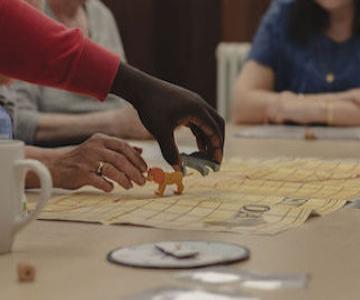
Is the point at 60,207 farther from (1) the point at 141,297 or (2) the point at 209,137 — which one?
(1) the point at 141,297

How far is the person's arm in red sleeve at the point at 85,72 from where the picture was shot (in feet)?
4.21

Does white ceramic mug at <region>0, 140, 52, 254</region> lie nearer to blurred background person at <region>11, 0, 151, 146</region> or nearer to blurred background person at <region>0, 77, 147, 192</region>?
blurred background person at <region>0, 77, 147, 192</region>

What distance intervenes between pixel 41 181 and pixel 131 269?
0.46 ft

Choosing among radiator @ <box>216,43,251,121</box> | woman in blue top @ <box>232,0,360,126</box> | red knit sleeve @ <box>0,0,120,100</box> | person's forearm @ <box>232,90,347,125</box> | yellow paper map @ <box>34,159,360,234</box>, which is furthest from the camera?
radiator @ <box>216,43,251,121</box>

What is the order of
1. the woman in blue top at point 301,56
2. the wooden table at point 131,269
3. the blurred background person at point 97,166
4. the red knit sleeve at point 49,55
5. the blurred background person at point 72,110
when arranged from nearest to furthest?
the wooden table at point 131,269 → the red knit sleeve at point 49,55 → the blurred background person at point 97,166 → the blurred background person at point 72,110 → the woman in blue top at point 301,56

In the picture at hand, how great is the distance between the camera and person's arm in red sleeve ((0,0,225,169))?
50.5 inches

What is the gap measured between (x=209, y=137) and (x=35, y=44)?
290mm

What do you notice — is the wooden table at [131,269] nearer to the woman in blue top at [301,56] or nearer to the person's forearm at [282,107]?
the person's forearm at [282,107]

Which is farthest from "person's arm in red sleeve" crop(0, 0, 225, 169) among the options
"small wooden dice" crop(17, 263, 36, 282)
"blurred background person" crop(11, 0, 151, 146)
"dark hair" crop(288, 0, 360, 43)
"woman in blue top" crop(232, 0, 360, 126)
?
"dark hair" crop(288, 0, 360, 43)

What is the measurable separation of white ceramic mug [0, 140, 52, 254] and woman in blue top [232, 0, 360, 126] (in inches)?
66.6

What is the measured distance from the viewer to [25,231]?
43.7 inches

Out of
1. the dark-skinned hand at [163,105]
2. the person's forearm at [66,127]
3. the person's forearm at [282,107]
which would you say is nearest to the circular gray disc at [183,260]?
the dark-skinned hand at [163,105]

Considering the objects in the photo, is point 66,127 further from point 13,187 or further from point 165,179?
point 13,187

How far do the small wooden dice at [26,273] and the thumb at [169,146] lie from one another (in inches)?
19.0
